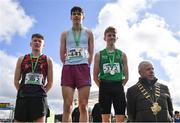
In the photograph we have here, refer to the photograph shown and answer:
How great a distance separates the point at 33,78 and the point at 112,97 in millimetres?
1741

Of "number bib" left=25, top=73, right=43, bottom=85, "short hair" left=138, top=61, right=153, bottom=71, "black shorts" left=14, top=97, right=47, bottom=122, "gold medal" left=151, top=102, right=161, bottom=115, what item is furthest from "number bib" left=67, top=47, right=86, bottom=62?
"gold medal" left=151, top=102, right=161, bottom=115

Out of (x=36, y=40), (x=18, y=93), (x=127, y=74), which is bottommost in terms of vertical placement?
(x=18, y=93)

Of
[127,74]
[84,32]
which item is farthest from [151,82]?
[84,32]

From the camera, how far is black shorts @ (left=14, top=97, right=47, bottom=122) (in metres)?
5.62

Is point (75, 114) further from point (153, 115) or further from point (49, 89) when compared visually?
point (153, 115)

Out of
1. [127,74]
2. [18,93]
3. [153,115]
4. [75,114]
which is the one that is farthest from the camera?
[75,114]

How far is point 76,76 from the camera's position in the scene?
582cm

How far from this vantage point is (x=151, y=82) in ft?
17.7

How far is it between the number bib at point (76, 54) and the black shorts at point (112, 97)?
0.92m

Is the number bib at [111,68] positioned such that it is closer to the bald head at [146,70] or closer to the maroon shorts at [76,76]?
the maroon shorts at [76,76]

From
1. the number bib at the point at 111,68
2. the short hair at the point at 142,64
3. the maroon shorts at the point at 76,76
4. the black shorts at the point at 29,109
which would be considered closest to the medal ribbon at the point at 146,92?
the short hair at the point at 142,64

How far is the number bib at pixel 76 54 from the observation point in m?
5.95

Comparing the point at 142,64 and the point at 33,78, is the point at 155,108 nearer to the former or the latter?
the point at 142,64

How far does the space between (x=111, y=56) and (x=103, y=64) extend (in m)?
0.26
